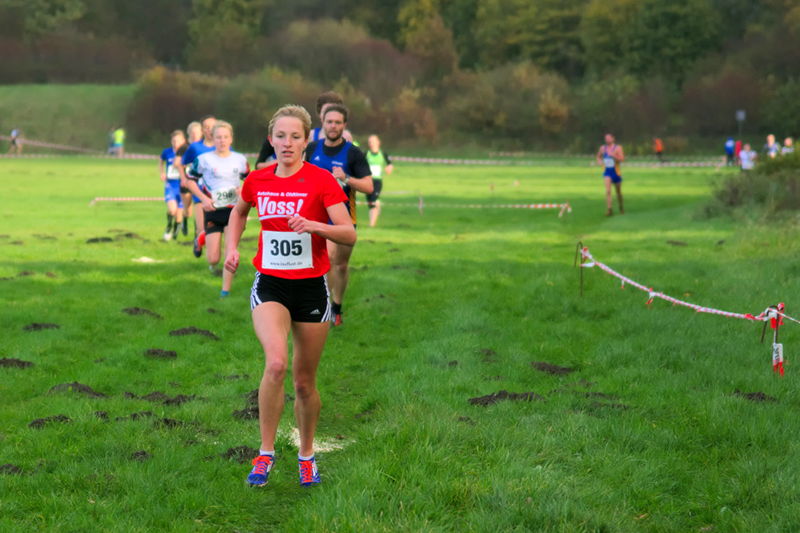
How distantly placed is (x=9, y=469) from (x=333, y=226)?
2.38 meters

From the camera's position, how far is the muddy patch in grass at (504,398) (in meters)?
7.68

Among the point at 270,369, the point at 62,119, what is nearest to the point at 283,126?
the point at 270,369

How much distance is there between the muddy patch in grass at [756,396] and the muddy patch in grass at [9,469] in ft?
16.3

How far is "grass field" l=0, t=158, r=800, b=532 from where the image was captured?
5.50m

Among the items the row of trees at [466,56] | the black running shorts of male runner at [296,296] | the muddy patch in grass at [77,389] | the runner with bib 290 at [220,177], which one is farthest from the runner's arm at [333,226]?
the row of trees at [466,56]

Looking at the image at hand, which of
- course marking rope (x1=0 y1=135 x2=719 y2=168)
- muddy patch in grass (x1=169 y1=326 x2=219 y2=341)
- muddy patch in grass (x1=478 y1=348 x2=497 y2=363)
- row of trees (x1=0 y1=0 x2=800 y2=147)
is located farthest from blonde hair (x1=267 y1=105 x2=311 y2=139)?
row of trees (x1=0 y1=0 x2=800 y2=147)

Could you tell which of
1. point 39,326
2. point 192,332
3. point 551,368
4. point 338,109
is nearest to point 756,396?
point 551,368

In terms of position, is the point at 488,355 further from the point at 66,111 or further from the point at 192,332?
the point at 66,111

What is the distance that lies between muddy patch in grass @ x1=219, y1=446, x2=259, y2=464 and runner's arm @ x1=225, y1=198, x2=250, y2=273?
46.2 inches

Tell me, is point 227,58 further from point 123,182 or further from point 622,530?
point 622,530

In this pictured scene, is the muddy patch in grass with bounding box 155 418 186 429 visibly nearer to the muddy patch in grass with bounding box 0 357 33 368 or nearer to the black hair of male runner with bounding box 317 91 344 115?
the muddy patch in grass with bounding box 0 357 33 368

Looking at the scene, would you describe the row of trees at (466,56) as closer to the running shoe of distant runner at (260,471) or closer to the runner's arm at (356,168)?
the runner's arm at (356,168)

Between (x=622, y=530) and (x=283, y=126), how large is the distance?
9.23ft

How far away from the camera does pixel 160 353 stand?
9.51 meters
